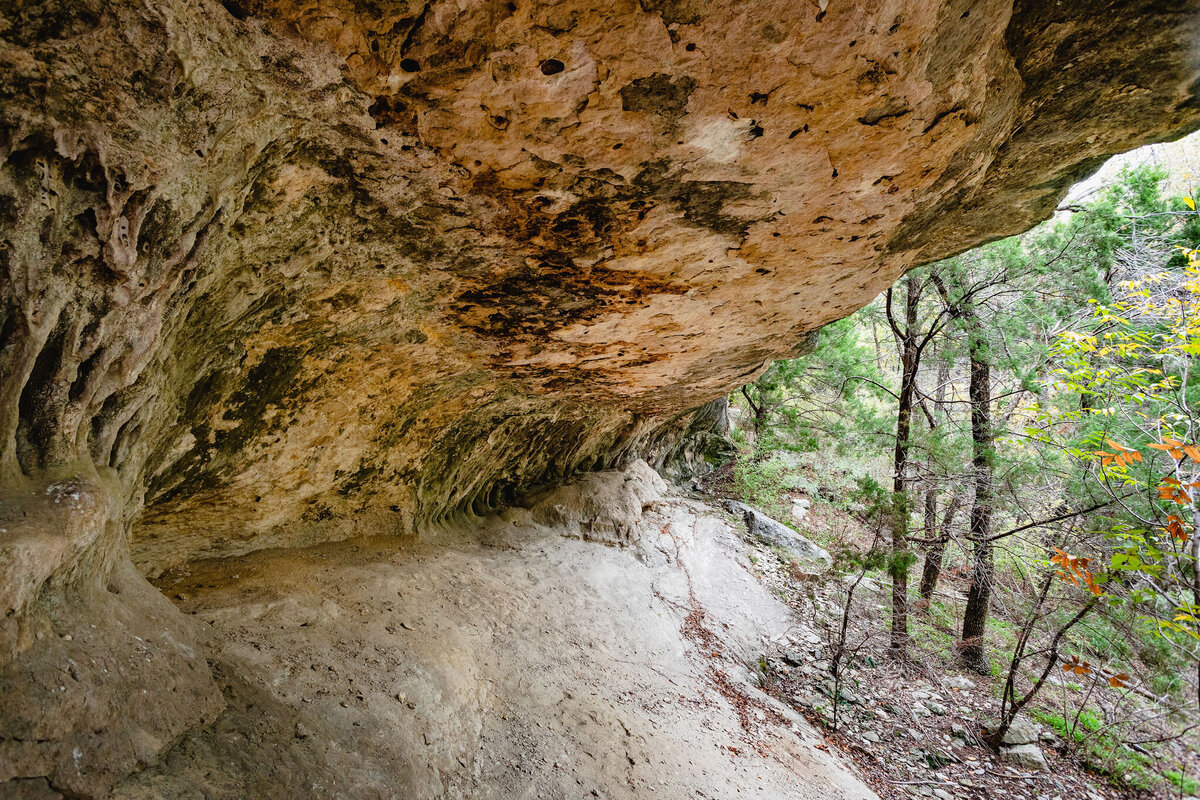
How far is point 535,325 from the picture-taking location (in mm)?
4766

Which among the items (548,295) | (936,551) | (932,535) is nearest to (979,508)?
(932,535)

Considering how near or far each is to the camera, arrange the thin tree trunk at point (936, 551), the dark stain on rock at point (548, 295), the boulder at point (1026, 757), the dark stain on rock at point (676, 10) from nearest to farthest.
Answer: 1. the dark stain on rock at point (676, 10)
2. the dark stain on rock at point (548, 295)
3. the boulder at point (1026, 757)
4. the thin tree trunk at point (936, 551)

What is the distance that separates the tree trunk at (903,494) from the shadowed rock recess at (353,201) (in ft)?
13.5

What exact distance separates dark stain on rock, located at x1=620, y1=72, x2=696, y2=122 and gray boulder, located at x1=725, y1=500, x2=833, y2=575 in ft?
33.1

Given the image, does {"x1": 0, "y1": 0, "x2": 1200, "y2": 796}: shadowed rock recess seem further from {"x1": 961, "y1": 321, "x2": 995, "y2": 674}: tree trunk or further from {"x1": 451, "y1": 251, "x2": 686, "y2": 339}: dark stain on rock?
{"x1": 961, "y1": 321, "x2": 995, "y2": 674}: tree trunk

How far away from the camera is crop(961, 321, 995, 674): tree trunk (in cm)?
729

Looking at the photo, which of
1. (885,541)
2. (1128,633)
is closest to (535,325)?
(885,541)

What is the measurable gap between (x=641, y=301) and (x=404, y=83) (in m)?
2.67

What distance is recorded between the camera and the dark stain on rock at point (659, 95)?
2398 mm

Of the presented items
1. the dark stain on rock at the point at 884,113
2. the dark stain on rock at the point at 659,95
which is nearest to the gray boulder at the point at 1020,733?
the dark stain on rock at the point at 884,113

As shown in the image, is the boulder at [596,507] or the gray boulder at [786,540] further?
the gray boulder at [786,540]

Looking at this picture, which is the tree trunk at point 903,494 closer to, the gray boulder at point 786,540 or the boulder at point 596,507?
the gray boulder at point 786,540

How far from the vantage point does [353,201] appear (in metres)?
2.98

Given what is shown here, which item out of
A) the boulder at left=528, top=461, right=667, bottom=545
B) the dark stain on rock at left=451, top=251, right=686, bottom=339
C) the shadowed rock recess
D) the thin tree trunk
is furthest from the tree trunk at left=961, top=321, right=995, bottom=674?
the dark stain on rock at left=451, top=251, right=686, bottom=339
